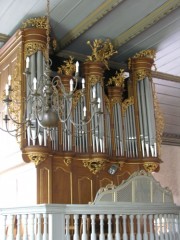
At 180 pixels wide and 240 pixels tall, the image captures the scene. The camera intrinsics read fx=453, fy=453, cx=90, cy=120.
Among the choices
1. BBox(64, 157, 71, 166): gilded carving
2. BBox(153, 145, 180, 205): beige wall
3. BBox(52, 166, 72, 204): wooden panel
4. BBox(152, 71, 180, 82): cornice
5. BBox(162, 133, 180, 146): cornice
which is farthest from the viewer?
BBox(162, 133, 180, 146): cornice

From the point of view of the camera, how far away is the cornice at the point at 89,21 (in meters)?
6.75

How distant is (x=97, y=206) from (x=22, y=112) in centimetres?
212

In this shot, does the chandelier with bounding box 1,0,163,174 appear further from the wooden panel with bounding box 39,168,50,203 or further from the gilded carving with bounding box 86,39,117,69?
the wooden panel with bounding box 39,168,50,203

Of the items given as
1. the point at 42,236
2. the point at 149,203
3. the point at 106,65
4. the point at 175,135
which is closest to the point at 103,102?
the point at 106,65

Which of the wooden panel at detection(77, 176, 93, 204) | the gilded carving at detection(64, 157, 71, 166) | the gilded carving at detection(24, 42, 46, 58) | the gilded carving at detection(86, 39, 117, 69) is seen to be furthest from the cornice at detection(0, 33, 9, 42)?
the wooden panel at detection(77, 176, 93, 204)

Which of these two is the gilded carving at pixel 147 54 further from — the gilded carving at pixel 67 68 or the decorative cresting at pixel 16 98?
the decorative cresting at pixel 16 98

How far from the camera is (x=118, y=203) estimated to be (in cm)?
565

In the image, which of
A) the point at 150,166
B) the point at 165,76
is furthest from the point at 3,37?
the point at 165,76

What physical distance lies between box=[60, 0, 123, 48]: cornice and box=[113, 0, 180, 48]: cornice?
0.71 meters

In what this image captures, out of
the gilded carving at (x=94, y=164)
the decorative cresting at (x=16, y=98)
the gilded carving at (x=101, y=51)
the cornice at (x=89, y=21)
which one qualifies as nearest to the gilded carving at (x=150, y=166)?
the gilded carving at (x=94, y=164)

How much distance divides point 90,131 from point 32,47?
5.43 feet

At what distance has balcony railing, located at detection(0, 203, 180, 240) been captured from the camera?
16.5ft

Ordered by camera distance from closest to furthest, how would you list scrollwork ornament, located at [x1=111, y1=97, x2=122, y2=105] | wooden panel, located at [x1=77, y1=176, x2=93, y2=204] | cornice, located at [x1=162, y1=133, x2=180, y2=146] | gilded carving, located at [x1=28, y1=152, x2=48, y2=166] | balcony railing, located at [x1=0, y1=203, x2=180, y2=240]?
balcony railing, located at [x1=0, y1=203, x2=180, y2=240] < gilded carving, located at [x1=28, y1=152, x2=48, y2=166] < wooden panel, located at [x1=77, y1=176, x2=93, y2=204] < scrollwork ornament, located at [x1=111, y1=97, x2=122, y2=105] < cornice, located at [x1=162, y1=133, x2=180, y2=146]

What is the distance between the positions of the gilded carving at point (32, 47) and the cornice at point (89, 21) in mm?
667
